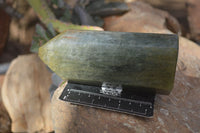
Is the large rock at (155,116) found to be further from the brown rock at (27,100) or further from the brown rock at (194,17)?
the brown rock at (194,17)

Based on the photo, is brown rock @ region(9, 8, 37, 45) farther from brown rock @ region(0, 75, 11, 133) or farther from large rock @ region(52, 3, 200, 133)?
large rock @ region(52, 3, 200, 133)

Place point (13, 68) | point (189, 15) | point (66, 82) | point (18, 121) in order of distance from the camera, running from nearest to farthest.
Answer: point (66, 82) → point (18, 121) → point (13, 68) → point (189, 15)

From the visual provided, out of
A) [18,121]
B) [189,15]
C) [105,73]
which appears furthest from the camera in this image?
[189,15]

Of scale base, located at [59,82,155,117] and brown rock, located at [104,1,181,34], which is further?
brown rock, located at [104,1,181,34]

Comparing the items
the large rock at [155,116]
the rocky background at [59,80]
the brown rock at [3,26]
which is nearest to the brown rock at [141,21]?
the rocky background at [59,80]

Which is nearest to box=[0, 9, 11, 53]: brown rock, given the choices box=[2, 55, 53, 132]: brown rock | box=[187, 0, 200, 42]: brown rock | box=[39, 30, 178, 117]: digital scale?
box=[2, 55, 53, 132]: brown rock

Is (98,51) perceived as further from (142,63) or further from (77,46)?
(142,63)

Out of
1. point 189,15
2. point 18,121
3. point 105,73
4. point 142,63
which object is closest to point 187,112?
point 142,63
